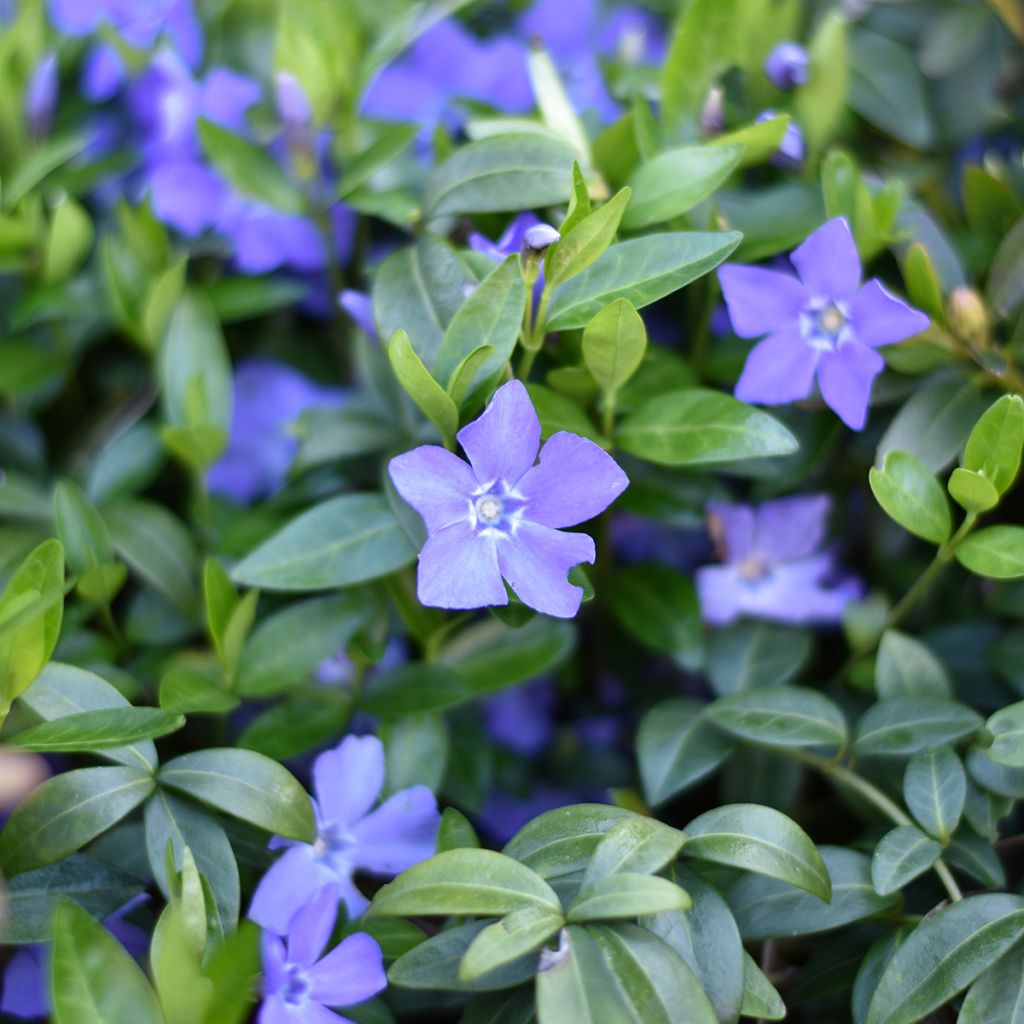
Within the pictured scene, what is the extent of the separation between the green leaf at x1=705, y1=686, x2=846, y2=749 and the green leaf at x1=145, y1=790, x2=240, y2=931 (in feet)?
1.44

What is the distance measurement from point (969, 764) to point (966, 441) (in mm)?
298

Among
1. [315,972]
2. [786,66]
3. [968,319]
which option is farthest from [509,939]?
[786,66]

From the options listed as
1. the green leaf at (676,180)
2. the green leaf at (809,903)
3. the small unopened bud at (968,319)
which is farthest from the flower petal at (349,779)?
the small unopened bud at (968,319)

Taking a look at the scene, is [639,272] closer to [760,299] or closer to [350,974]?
[760,299]

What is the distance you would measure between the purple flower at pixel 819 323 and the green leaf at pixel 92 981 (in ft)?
2.24

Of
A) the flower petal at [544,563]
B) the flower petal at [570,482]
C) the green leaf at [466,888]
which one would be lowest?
the green leaf at [466,888]

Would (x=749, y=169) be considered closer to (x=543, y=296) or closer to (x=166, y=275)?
(x=543, y=296)

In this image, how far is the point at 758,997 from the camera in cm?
84

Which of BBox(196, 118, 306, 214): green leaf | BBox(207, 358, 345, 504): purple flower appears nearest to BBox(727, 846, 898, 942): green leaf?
BBox(207, 358, 345, 504): purple flower

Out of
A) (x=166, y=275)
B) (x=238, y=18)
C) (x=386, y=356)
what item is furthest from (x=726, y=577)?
(x=238, y=18)

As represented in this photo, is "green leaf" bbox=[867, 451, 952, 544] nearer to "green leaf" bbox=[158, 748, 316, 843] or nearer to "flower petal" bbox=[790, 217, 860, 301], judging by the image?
"flower petal" bbox=[790, 217, 860, 301]

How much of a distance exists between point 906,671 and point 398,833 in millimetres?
491

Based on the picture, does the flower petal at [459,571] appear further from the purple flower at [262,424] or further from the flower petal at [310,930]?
the purple flower at [262,424]

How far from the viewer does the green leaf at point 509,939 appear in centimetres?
75
